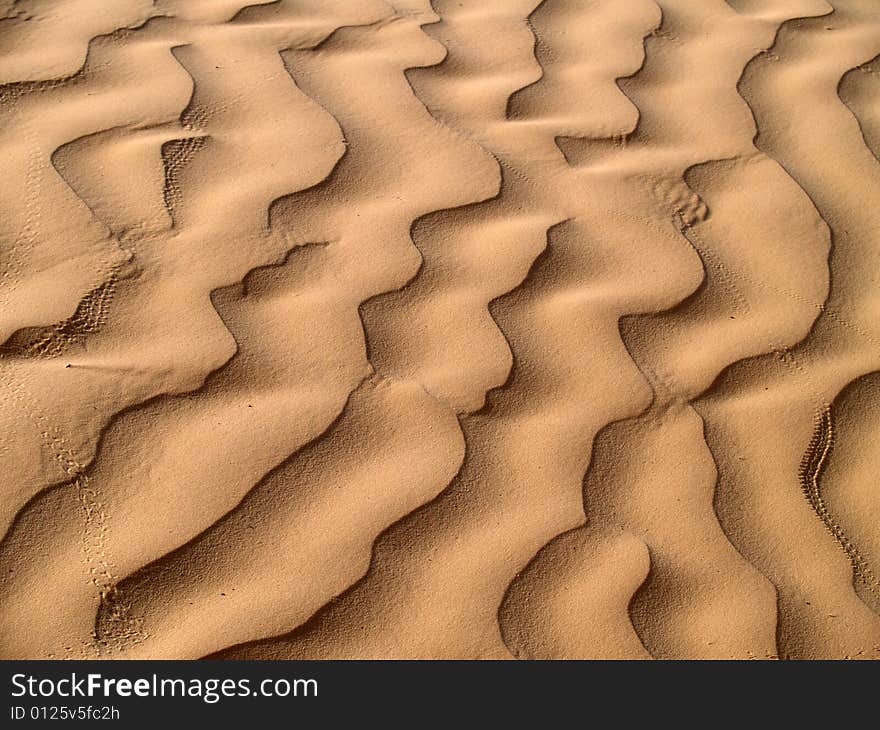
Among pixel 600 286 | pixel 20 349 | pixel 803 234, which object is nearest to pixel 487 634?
pixel 600 286

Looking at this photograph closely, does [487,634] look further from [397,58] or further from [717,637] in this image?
[397,58]

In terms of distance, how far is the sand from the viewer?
1495 millimetres

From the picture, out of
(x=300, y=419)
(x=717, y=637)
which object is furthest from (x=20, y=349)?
(x=717, y=637)

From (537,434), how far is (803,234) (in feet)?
2.63

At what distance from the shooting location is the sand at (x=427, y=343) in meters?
1.50

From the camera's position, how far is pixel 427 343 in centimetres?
180

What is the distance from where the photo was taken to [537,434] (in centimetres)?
169

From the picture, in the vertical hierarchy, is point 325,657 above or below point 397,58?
below
